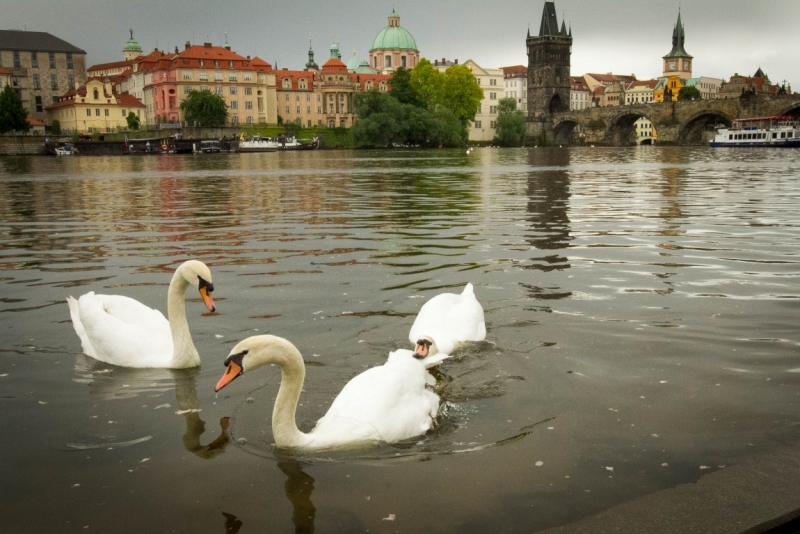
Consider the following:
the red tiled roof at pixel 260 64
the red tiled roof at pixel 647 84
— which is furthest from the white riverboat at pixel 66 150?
the red tiled roof at pixel 647 84

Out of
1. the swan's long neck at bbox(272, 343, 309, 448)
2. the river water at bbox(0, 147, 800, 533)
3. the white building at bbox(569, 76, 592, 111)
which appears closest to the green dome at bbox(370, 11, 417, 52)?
the white building at bbox(569, 76, 592, 111)

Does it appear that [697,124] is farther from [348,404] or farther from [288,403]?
[288,403]

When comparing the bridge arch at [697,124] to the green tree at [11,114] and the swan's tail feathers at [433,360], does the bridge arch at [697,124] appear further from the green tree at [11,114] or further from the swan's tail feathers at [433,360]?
the swan's tail feathers at [433,360]

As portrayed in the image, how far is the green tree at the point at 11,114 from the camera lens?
330 feet

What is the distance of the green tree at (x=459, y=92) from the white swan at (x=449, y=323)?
3876 inches

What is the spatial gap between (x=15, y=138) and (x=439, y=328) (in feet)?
348

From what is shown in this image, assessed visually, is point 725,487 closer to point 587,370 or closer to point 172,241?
point 587,370

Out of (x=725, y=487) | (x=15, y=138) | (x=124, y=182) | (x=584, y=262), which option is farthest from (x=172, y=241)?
(x=15, y=138)

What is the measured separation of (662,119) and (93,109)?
81623 millimetres

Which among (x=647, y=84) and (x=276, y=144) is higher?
(x=647, y=84)

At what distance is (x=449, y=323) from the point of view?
6875 mm

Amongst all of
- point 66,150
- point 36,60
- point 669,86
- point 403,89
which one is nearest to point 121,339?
point 66,150

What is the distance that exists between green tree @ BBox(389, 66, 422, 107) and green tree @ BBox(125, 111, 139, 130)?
38.1m

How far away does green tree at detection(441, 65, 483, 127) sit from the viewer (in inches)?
4102
